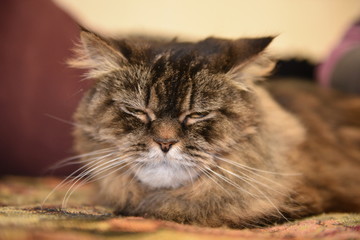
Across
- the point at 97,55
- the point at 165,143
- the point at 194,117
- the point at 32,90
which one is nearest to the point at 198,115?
the point at 194,117

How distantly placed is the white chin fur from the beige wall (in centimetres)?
174

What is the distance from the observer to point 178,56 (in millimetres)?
1208

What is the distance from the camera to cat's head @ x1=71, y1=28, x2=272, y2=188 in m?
1.11

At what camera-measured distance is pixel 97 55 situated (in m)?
1.28

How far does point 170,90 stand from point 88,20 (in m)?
1.88

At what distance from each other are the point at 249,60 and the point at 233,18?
1.89 meters

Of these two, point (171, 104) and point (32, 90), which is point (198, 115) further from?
point (32, 90)

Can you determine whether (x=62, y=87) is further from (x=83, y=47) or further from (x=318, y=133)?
(x=318, y=133)

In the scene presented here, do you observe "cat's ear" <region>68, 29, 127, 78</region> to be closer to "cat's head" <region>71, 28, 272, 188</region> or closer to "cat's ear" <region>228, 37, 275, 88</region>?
"cat's head" <region>71, 28, 272, 188</region>

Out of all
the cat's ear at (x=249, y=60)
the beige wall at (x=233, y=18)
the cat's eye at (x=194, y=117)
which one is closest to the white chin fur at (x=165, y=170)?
the cat's eye at (x=194, y=117)

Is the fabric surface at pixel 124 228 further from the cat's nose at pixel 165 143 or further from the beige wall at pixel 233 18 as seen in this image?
the beige wall at pixel 233 18

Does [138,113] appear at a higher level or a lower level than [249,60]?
lower

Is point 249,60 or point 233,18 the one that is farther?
point 233,18

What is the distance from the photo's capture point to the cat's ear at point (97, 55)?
1.18 meters
